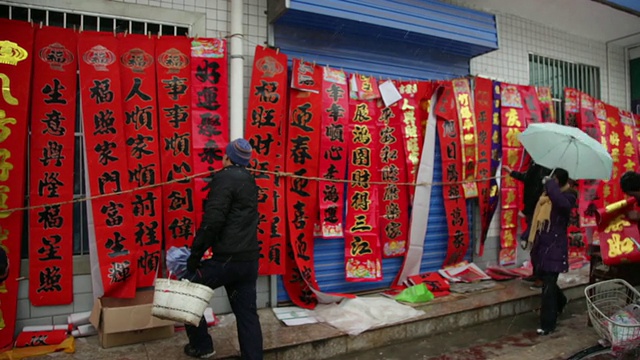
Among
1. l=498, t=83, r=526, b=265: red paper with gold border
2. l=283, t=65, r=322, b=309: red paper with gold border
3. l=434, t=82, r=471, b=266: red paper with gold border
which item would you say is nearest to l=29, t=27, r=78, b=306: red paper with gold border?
l=283, t=65, r=322, b=309: red paper with gold border

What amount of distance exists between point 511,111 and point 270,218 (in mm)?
4772

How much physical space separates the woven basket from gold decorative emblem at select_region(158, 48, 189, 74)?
2.57m

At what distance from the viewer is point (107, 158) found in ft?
15.2

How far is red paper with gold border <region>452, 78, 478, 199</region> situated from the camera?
6.87 m

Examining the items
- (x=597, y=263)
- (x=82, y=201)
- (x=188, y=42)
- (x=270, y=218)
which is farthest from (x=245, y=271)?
(x=597, y=263)

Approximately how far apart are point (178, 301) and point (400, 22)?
15.4ft

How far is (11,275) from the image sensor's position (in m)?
4.34

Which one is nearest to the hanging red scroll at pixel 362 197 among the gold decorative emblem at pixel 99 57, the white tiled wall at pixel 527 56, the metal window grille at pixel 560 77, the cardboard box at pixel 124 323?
the white tiled wall at pixel 527 56

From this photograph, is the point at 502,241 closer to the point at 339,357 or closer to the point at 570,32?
the point at 339,357

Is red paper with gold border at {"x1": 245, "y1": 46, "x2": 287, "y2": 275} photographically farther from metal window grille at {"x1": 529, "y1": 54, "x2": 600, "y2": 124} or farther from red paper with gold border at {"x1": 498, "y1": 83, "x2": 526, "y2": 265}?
metal window grille at {"x1": 529, "y1": 54, "x2": 600, "y2": 124}

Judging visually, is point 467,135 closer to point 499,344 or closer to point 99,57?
point 499,344

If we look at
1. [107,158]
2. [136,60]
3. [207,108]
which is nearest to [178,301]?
[107,158]

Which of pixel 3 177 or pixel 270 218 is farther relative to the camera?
pixel 270 218

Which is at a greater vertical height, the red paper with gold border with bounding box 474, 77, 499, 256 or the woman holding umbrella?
the red paper with gold border with bounding box 474, 77, 499, 256
